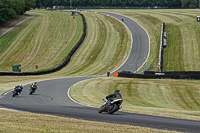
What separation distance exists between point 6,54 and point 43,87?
146ft

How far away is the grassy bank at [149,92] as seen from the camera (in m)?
29.4

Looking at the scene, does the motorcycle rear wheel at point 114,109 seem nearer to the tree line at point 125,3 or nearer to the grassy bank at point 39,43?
the grassy bank at point 39,43

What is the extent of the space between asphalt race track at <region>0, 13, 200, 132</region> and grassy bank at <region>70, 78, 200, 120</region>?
7.99ft

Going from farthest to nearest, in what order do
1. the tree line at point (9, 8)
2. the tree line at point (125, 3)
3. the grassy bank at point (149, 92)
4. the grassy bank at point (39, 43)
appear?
1. the tree line at point (125, 3)
2. the tree line at point (9, 8)
3. the grassy bank at point (39, 43)
4. the grassy bank at point (149, 92)

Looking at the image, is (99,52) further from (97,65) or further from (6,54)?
(6,54)

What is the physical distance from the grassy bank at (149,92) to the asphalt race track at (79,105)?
2.43 m

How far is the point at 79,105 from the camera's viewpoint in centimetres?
2355

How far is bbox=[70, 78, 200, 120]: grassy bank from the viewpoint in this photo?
96.5 ft

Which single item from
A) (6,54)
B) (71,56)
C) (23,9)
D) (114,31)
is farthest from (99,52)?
(23,9)

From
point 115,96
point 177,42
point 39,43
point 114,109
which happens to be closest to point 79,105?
point 114,109

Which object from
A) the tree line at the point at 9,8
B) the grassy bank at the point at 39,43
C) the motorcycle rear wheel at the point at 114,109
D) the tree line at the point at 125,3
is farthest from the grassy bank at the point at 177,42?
the tree line at the point at 125,3

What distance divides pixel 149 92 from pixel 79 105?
13.7m

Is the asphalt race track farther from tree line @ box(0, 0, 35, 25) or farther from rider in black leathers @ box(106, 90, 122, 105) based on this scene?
tree line @ box(0, 0, 35, 25)

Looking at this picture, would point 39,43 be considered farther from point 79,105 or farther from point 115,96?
point 115,96
